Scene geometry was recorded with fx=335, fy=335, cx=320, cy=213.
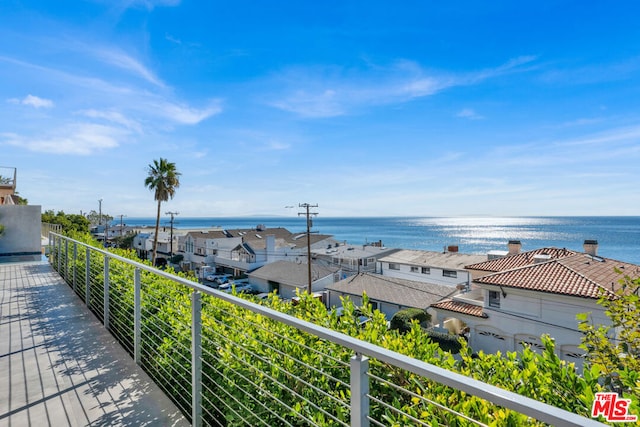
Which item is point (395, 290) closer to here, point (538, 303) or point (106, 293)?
point (538, 303)

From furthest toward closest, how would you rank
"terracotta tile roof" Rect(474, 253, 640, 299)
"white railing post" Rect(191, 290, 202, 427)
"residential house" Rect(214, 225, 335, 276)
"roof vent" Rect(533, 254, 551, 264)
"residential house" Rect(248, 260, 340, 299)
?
"residential house" Rect(214, 225, 335, 276)
"residential house" Rect(248, 260, 340, 299)
"roof vent" Rect(533, 254, 551, 264)
"terracotta tile roof" Rect(474, 253, 640, 299)
"white railing post" Rect(191, 290, 202, 427)

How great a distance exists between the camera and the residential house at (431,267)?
30.0 metres

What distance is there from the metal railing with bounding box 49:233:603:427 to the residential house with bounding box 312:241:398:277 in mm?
34583

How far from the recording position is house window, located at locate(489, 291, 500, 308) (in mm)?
15430

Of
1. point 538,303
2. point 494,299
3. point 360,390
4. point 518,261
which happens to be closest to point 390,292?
point 518,261

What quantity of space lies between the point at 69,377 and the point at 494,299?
16.5m

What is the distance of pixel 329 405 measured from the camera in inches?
78.9

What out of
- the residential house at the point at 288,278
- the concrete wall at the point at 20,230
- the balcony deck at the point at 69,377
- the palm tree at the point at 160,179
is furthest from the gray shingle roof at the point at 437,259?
the balcony deck at the point at 69,377

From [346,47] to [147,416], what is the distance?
50.5 ft

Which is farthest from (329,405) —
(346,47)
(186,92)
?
(186,92)

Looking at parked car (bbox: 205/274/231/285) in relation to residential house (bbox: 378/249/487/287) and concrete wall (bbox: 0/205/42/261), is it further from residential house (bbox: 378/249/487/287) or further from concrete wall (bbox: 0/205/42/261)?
concrete wall (bbox: 0/205/42/261)

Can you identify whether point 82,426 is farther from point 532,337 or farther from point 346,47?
point 532,337

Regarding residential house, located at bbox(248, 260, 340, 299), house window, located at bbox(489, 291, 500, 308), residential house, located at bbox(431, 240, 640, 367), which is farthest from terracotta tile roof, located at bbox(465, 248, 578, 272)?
residential house, located at bbox(248, 260, 340, 299)

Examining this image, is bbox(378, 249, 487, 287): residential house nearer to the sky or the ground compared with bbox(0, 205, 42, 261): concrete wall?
nearer to the ground
